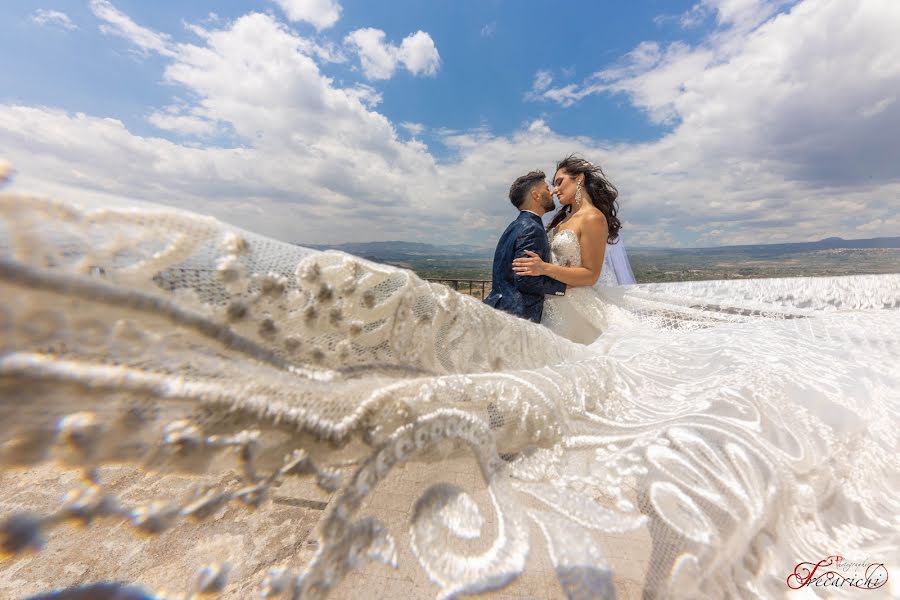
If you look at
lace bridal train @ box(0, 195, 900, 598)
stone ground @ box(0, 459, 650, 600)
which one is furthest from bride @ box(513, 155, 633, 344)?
stone ground @ box(0, 459, 650, 600)

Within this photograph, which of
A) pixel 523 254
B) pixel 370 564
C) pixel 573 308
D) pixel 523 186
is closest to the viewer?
pixel 370 564

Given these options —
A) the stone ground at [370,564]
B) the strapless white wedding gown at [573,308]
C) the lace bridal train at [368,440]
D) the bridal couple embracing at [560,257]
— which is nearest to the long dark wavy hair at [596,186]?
the bridal couple embracing at [560,257]

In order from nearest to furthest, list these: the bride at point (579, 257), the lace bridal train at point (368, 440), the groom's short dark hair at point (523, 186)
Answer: the lace bridal train at point (368, 440) → the bride at point (579, 257) → the groom's short dark hair at point (523, 186)

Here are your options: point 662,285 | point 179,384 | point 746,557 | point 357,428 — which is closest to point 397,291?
point 357,428

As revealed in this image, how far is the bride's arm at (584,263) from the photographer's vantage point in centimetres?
241

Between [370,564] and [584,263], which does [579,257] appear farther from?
[370,564]

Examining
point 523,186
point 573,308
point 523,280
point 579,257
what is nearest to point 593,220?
point 579,257

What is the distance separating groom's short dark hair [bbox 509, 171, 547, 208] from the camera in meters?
2.78

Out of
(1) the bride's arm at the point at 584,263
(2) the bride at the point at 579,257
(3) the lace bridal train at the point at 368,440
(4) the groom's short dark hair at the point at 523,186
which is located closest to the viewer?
(3) the lace bridal train at the point at 368,440

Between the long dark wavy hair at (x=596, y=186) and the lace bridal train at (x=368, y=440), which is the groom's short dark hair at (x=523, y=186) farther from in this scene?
the lace bridal train at (x=368, y=440)

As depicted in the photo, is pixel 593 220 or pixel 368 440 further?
pixel 593 220

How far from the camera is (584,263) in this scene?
109 inches

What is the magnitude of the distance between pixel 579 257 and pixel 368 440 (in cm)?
252

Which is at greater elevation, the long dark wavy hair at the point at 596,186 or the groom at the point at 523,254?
the long dark wavy hair at the point at 596,186
